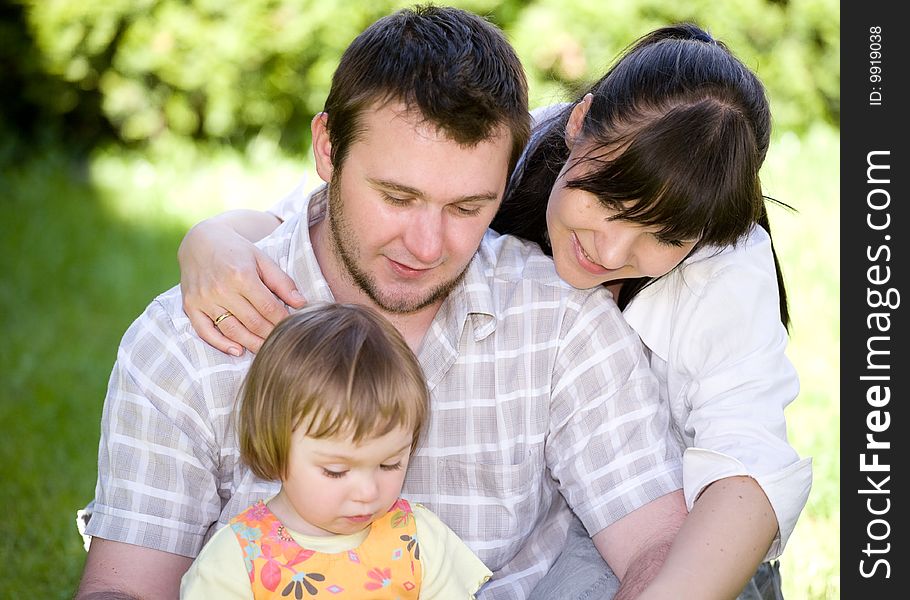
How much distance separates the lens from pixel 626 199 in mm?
2639

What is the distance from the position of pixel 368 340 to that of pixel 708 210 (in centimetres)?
86

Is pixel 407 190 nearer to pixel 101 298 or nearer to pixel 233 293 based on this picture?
pixel 233 293

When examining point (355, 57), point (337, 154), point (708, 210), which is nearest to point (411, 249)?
point (337, 154)

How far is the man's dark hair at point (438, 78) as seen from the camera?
2.62 metres

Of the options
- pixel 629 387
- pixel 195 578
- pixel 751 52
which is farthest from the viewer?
pixel 751 52

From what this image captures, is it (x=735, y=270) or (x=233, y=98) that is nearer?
(x=735, y=270)

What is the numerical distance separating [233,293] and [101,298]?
3.92 meters

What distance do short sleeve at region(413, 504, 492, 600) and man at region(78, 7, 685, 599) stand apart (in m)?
0.30

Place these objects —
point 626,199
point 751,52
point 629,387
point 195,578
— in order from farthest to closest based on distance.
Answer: point 751,52, point 629,387, point 626,199, point 195,578

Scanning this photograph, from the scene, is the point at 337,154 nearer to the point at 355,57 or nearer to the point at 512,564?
the point at 355,57

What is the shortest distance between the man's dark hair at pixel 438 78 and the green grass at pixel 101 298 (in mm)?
1898

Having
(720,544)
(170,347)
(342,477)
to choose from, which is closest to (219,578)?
(342,477)

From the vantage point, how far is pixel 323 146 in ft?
9.34

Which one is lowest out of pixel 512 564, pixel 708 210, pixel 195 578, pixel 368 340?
pixel 512 564
